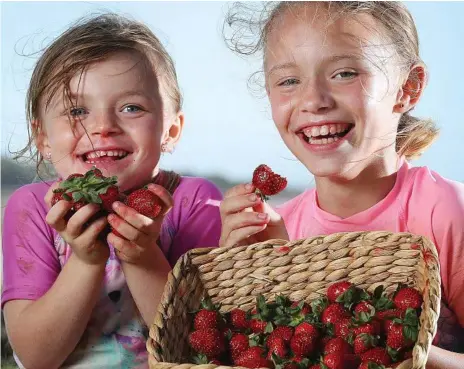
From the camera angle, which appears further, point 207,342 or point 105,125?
point 105,125

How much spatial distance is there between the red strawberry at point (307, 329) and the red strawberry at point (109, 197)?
1.18 feet

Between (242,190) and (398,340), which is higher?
(242,190)

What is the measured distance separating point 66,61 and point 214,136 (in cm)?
31

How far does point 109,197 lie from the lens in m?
1.42

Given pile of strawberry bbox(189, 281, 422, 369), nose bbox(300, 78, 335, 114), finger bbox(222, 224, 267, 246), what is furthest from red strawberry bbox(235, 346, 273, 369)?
nose bbox(300, 78, 335, 114)

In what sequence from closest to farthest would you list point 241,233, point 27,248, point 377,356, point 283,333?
point 377,356 < point 283,333 < point 241,233 < point 27,248

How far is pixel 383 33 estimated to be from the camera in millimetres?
1516

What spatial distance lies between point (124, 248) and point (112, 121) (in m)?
0.26

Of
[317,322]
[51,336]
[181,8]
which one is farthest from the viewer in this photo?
[181,8]

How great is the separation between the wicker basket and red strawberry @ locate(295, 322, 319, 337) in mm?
116

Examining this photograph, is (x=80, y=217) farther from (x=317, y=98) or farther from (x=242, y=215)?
(x=317, y=98)

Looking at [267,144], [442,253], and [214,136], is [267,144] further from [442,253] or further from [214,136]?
[442,253]

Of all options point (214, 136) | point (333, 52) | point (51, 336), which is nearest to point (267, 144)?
point (214, 136)

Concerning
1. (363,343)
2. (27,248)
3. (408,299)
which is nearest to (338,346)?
(363,343)
